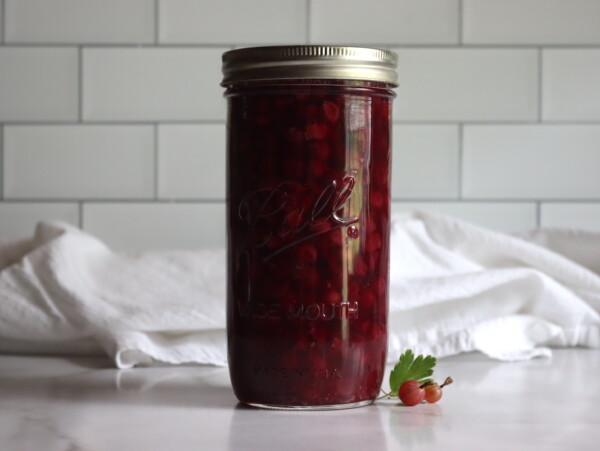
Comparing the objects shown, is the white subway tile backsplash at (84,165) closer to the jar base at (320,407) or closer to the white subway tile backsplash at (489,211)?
the white subway tile backsplash at (489,211)

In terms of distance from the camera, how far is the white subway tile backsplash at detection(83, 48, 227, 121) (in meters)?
1.36

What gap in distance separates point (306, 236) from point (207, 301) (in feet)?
1.03

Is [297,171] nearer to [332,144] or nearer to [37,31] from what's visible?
[332,144]

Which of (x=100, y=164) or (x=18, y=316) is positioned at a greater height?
(x=100, y=164)

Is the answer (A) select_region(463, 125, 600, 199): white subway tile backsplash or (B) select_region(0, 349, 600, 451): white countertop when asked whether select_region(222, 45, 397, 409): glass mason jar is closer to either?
(B) select_region(0, 349, 600, 451): white countertop

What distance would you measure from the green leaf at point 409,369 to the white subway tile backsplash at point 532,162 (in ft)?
2.34

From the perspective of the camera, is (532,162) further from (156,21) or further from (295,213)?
(295,213)

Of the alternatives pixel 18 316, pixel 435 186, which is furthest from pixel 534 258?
pixel 18 316

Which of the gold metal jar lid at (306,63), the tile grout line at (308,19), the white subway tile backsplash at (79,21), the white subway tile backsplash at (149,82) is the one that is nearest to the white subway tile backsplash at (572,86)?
the tile grout line at (308,19)

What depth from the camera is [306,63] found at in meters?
0.62

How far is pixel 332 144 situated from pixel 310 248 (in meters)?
0.07

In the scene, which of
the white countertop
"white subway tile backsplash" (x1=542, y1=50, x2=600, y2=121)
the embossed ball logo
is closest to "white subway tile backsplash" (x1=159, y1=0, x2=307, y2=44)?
"white subway tile backsplash" (x1=542, y1=50, x2=600, y2=121)

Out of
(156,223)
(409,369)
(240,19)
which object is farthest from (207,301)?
(240,19)

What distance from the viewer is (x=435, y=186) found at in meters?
1.36
